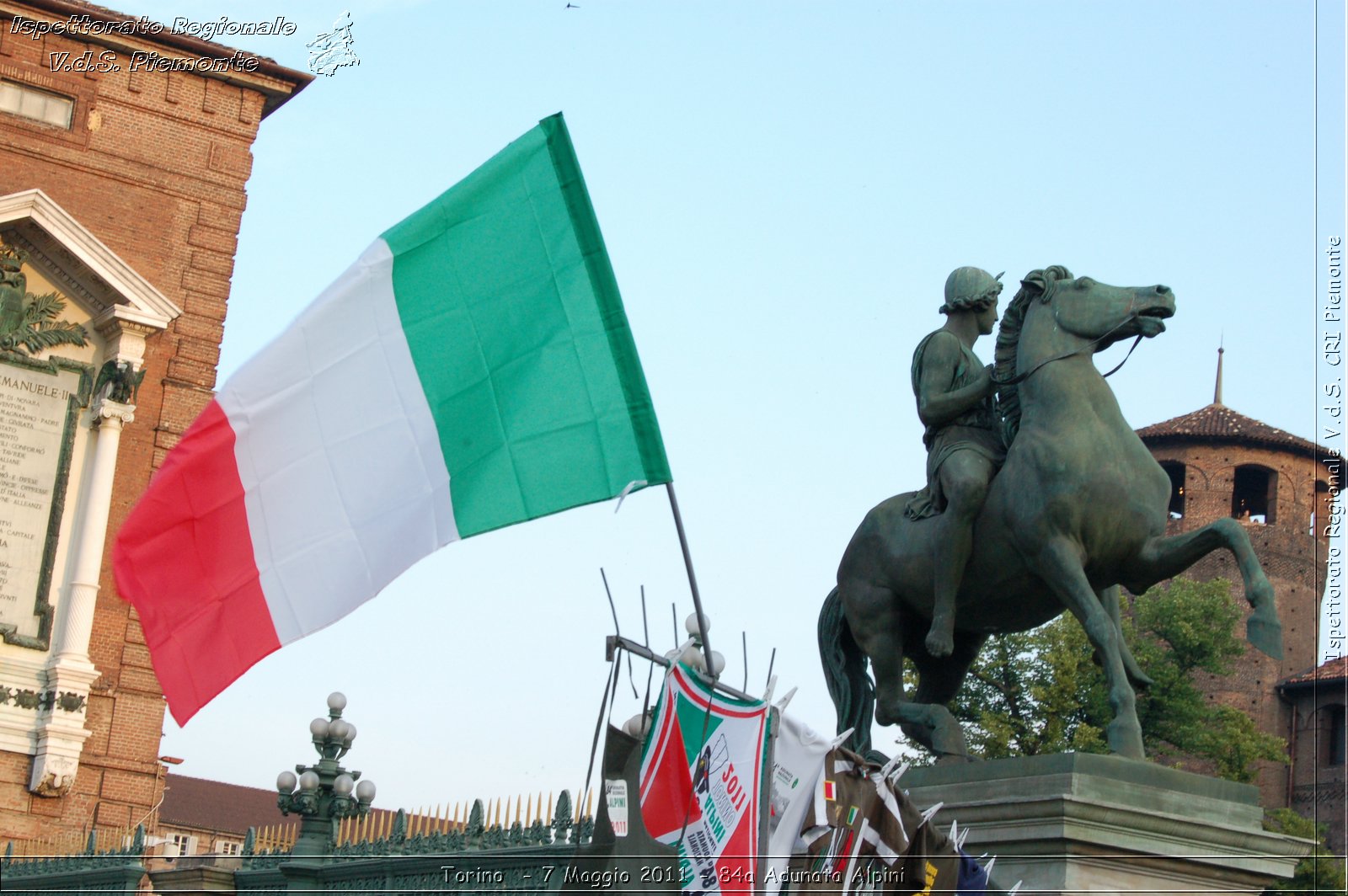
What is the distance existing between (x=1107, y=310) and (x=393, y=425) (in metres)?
3.81

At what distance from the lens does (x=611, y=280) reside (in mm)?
9031

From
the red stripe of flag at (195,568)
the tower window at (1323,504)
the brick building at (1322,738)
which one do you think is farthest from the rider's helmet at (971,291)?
the tower window at (1323,504)

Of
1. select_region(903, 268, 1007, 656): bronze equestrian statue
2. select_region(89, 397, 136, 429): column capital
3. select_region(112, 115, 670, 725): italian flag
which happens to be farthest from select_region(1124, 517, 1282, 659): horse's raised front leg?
select_region(89, 397, 136, 429): column capital

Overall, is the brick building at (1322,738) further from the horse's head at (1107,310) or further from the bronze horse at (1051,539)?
the horse's head at (1107,310)

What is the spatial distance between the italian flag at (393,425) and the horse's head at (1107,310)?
93.8 inches

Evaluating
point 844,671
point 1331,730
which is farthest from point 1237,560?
point 1331,730

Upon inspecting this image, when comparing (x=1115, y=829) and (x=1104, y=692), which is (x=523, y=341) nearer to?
(x=1115, y=829)

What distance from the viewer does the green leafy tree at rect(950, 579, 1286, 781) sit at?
35250 millimetres

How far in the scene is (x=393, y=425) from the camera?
30.4 ft

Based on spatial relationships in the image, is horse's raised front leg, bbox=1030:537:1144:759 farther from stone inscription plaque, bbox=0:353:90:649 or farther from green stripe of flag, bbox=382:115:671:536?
stone inscription plaque, bbox=0:353:90:649

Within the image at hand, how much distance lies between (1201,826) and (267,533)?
16.2ft

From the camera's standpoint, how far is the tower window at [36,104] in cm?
2444

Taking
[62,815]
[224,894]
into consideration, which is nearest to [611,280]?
[224,894]

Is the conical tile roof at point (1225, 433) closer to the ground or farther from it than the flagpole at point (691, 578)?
farther from it
